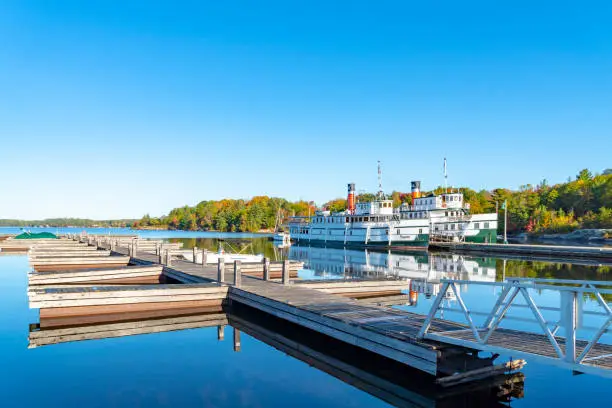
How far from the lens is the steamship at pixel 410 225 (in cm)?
6550

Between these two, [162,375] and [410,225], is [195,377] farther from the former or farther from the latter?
[410,225]

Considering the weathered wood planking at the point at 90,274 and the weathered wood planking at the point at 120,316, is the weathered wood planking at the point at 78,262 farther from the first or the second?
the weathered wood planking at the point at 120,316

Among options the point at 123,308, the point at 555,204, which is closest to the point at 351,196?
the point at 555,204

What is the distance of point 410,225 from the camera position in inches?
2589

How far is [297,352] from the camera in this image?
12422 millimetres

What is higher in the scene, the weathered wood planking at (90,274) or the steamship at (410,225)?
the steamship at (410,225)

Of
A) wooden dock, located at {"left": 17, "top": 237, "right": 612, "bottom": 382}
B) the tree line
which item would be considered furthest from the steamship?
wooden dock, located at {"left": 17, "top": 237, "right": 612, "bottom": 382}

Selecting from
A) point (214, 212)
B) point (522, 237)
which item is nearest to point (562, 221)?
point (522, 237)

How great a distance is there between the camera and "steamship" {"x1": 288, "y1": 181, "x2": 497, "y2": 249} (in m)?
65.5

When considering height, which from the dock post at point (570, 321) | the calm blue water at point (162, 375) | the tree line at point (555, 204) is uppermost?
the tree line at point (555, 204)

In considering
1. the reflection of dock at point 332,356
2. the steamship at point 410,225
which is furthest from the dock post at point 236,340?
the steamship at point 410,225

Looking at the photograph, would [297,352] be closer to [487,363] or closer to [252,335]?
[252,335]

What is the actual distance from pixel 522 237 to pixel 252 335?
87291mm

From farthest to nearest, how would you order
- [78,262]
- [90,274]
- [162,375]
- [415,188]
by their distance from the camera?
1. [415,188]
2. [78,262]
3. [90,274]
4. [162,375]
